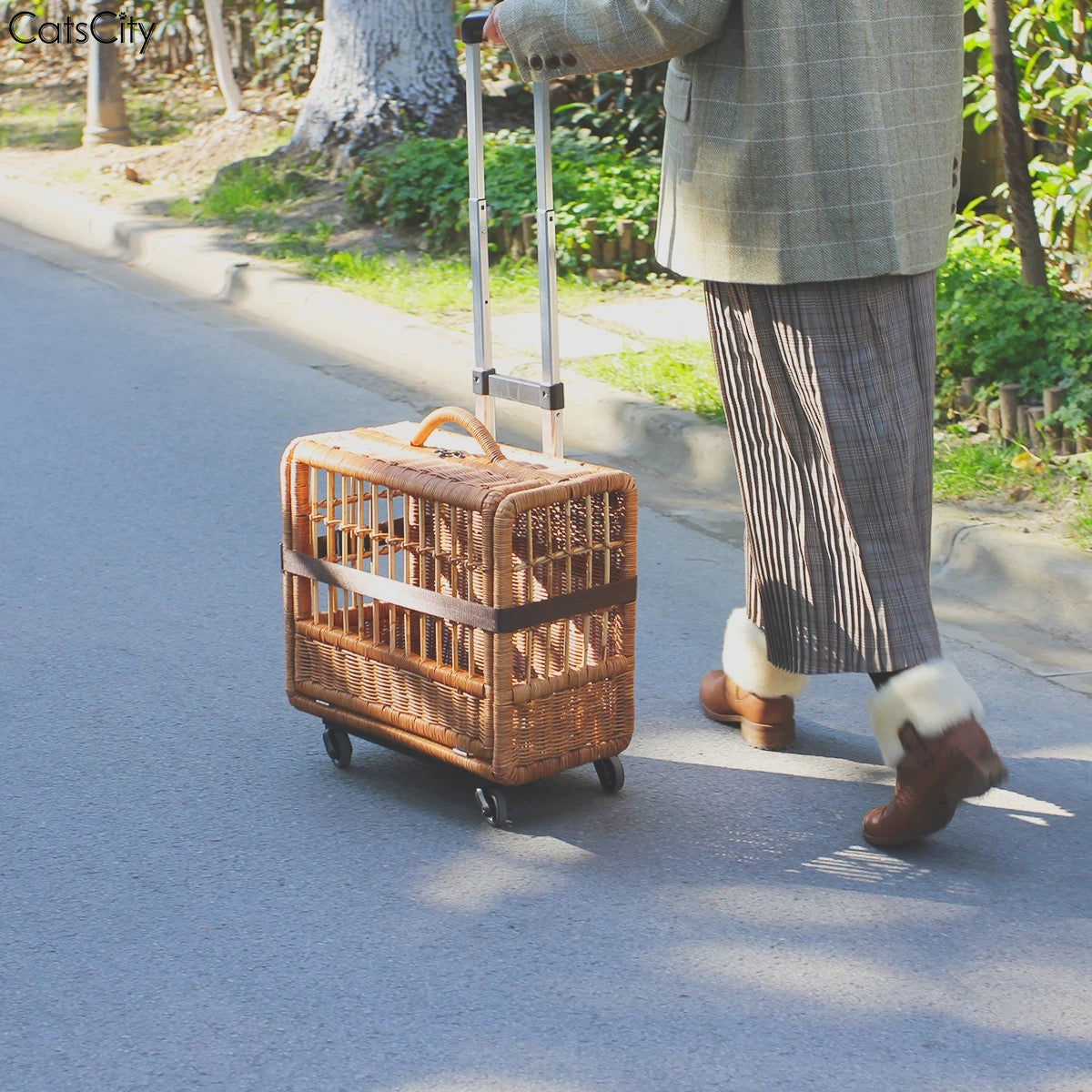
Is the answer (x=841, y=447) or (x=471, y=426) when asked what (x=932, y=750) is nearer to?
(x=841, y=447)

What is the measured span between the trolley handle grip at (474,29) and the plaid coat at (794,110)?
0.32 feet

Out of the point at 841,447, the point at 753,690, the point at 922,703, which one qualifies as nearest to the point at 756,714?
the point at 753,690

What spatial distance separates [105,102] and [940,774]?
10339mm

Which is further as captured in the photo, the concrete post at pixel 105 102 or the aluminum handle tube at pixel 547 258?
the concrete post at pixel 105 102

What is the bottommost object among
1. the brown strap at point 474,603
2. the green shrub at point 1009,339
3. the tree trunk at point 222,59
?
the brown strap at point 474,603

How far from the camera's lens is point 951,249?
21.6ft

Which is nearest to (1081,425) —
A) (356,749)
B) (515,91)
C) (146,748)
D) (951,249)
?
(951,249)

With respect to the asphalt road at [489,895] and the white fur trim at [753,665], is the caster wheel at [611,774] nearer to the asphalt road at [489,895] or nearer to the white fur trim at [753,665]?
the asphalt road at [489,895]

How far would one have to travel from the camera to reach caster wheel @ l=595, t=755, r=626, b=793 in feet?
10.5

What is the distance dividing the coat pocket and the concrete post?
9704 millimetres

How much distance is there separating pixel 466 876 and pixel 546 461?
0.79m

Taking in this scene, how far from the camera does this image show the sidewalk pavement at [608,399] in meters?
4.09

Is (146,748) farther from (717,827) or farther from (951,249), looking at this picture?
(951,249)

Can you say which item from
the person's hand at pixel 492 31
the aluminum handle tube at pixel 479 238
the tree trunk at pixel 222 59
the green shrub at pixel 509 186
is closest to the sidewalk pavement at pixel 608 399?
the green shrub at pixel 509 186
